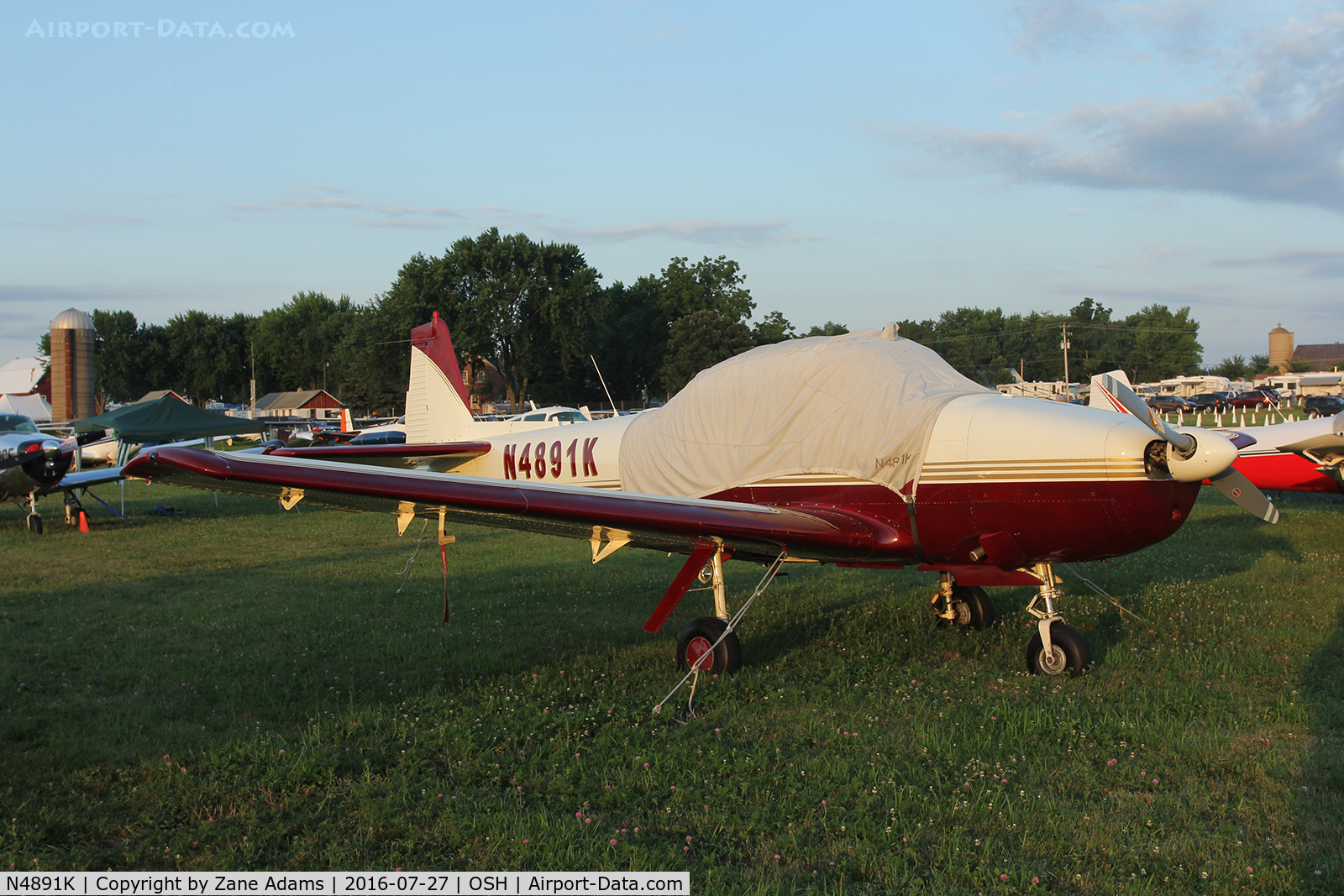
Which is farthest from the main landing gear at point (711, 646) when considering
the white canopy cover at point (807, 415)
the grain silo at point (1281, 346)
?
the grain silo at point (1281, 346)

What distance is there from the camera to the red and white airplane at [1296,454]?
12648 mm

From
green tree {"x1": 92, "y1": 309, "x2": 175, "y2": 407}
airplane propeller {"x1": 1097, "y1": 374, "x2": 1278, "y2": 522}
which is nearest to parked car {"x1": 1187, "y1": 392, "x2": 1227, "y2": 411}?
airplane propeller {"x1": 1097, "y1": 374, "x2": 1278, "y2": 522}

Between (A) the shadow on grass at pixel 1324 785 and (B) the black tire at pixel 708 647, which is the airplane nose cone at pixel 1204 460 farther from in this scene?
(B) the black tire at pixel 708 647

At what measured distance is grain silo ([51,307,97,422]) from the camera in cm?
6303

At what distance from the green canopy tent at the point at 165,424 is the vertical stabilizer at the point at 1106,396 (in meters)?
19.9

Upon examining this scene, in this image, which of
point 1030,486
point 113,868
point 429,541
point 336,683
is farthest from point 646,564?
point 113,868

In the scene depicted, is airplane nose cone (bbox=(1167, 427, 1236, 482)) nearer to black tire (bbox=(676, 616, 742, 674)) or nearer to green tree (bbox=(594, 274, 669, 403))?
black tire (bbox=(676, 616, 742, 674))

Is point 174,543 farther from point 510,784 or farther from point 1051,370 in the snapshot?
point 1051,370

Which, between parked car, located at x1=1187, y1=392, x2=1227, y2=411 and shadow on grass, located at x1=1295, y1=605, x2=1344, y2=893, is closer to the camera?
shadow on grass, located at x1=1295, y1=605, x2=1344, y2=893

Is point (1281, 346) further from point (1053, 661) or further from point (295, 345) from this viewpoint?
point (1053, 661)

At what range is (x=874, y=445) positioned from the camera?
19.3ft

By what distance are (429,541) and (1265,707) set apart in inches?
433

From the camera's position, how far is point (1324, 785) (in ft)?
13.1

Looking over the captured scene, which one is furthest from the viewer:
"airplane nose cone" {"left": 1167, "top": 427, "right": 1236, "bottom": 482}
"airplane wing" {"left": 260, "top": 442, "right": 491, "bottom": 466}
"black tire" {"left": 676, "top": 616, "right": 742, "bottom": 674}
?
"airplane wing" {"left": 260, "top": 442, "right": 491, "bottom": 466}
